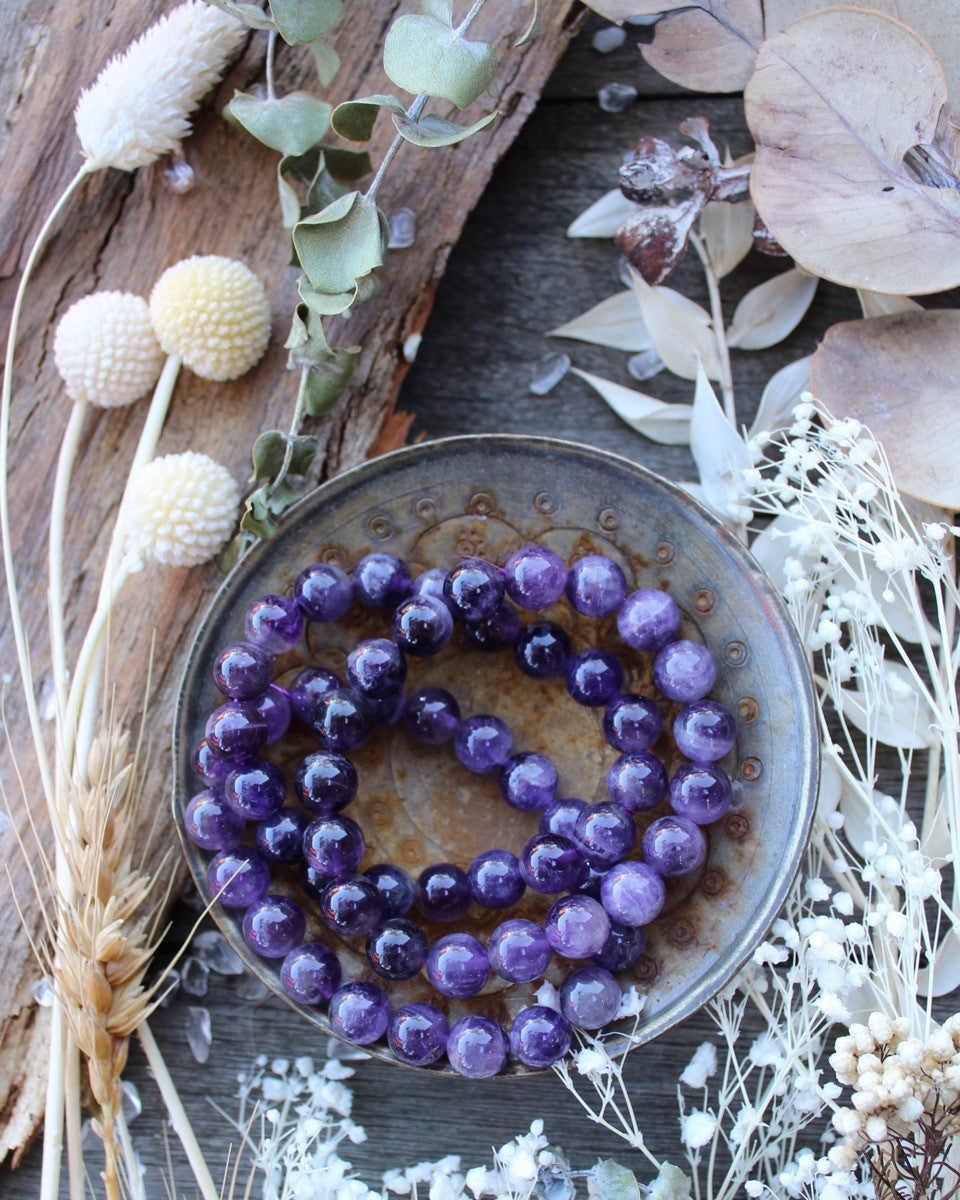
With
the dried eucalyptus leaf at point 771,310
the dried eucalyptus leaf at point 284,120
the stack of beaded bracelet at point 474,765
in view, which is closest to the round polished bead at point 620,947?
the stack of beaded bracelet at point 474,765

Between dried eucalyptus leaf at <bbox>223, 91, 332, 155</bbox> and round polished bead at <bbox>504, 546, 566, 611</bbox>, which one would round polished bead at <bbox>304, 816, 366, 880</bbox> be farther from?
dried eucalyptus leaf at <bbox>223, 91, 332, 155</bbox>

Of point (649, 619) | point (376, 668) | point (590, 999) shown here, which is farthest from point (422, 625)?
point (590, 999)

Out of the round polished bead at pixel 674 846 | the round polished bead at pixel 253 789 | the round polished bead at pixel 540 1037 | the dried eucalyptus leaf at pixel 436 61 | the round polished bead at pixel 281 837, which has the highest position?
the dried eucalyptus leaf at pixel 436 61

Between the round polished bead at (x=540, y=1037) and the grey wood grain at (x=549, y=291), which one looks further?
the grey wood grain at (x=549, y=291)

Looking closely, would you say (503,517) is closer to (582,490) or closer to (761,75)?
(582,490)

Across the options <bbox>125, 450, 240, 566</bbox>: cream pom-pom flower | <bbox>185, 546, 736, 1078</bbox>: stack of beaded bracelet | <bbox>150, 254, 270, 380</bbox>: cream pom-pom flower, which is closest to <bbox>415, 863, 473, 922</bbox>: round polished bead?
<bbox>185, 546, 736, 1078</bbox>: stack of beaded bracelet

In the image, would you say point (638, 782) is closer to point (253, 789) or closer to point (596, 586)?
point (596, 586)

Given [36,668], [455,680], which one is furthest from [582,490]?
[36,668]

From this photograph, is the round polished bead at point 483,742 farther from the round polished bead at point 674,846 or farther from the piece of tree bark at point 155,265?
the piece of tree bark at point 155,265
